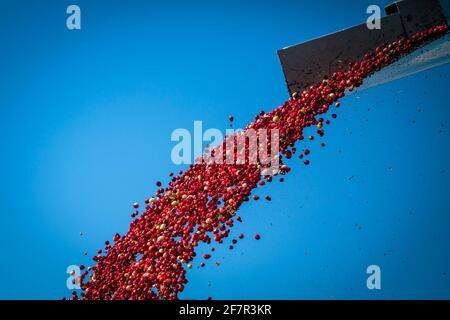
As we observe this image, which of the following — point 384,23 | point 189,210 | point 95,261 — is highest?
point 384,23

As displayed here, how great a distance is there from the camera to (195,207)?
2.68 m

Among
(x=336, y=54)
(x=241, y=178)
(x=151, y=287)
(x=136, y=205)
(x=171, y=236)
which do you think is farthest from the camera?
(x=336, y=54)

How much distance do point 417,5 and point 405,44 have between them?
353 millimetres

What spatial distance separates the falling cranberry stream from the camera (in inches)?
92.4

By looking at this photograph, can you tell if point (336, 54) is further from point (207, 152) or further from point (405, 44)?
point (207, 152)

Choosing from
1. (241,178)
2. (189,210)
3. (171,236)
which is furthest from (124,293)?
(241,178)

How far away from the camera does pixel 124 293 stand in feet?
7.48

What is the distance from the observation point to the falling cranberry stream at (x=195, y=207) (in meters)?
2.35

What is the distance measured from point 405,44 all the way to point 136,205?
8.80 feet

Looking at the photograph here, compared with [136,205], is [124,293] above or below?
below

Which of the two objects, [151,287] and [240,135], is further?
[240,135]

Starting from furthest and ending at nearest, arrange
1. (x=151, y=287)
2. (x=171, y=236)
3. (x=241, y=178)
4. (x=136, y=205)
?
(x=136, y=205), (x=241, y=178), (x=171, y=236), (x=151, y=287)

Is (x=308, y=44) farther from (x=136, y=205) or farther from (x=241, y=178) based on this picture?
(x=136, y=205)

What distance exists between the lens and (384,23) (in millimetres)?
3170
